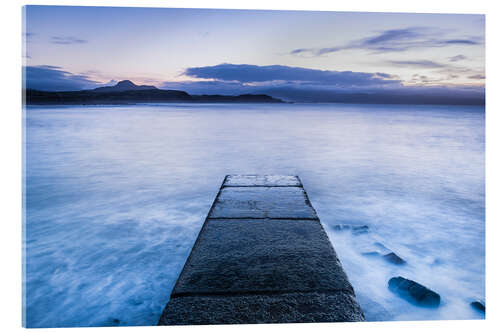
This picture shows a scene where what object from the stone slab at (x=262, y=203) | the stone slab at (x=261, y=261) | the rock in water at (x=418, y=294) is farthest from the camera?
the stone slab at (x=262, y=203)

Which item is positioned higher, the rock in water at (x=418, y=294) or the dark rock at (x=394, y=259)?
the dark rock at (x=394, y=259)

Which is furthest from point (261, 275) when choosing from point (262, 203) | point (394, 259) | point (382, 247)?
point (382, 247)

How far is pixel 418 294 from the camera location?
6.51 ft

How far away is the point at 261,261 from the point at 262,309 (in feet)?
1.17

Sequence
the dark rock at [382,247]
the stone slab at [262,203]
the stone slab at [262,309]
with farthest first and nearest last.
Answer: the dark rock at [382,247], the stone slab at [262,203], the stone slab at [262,309]

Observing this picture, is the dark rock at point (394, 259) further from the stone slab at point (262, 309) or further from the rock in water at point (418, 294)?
the stone slab at point (262, 309)

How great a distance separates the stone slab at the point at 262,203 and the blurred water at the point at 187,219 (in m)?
0.52

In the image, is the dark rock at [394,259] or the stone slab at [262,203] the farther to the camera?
the dark rock at [394,259]

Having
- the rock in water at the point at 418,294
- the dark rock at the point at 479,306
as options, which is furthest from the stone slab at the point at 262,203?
the dark rock at the point at 479,306

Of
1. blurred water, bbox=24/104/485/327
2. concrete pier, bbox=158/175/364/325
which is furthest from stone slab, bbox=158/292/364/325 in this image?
blurred water, bbox=24/104/485/327

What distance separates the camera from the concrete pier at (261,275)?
4.35ft

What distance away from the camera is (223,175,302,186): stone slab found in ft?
10.4

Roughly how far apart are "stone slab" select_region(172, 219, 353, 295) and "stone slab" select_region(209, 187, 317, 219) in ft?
0.54
